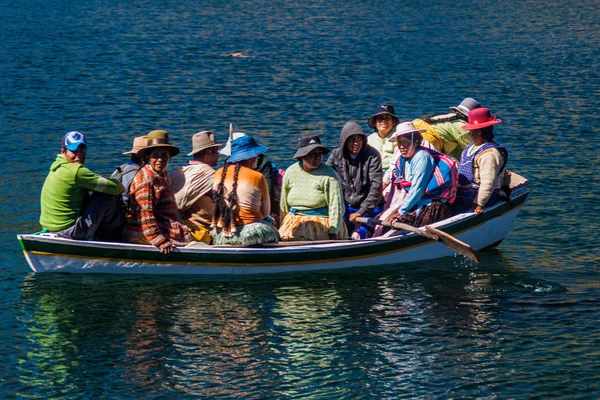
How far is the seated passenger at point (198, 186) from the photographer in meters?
14.1

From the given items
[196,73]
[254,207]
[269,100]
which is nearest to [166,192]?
[254,207]

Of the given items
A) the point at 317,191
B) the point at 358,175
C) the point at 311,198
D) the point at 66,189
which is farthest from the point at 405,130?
the point at 66,189

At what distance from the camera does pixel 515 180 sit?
1677cm

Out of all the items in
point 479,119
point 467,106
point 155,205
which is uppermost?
point 467,106

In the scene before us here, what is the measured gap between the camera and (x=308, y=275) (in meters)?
14.9

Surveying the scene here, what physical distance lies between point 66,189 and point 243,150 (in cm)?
238

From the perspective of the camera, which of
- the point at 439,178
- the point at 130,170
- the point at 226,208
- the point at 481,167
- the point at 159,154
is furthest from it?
the point at 481,167

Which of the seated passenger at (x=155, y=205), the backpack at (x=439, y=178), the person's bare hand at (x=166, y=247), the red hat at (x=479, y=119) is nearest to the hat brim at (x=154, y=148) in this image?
the seated passenger at (x=155, y=205)

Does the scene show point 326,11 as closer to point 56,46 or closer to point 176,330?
point 56,46

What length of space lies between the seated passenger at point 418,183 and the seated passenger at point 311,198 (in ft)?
3.17

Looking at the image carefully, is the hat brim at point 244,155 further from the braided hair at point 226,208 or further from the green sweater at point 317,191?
the green sweater at point 317,191

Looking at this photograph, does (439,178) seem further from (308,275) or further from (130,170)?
(130,170)

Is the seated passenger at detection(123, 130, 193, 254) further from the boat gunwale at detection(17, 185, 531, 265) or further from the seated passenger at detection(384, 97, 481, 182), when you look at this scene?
the seated passenger at detection(384, 97, 481, 182)

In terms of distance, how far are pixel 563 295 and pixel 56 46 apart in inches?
1250
